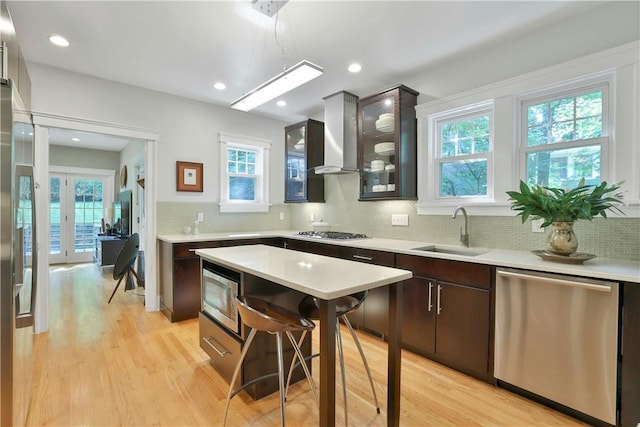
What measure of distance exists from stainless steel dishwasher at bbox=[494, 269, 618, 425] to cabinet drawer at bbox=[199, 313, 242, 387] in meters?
1.73

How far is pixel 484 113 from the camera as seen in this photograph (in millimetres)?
2770

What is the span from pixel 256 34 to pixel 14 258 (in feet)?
6.86

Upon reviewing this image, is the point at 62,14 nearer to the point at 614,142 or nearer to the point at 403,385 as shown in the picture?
the point at 403,385

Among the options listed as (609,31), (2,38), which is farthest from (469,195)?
(2,38)

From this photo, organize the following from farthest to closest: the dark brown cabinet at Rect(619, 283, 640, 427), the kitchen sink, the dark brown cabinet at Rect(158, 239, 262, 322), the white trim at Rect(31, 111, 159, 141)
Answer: the dark brown cabinet at Rect(158, 239, 262, 322) → the white trim at Rect(31, 111, 159, 141) → the kitchen sink → the dark brown cabinet at Rect(619, 283, 640, 427)

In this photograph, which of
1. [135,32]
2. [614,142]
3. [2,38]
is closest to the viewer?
[2,38]

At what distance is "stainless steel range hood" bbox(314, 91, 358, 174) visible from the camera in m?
3.54

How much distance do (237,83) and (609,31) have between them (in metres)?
3.12

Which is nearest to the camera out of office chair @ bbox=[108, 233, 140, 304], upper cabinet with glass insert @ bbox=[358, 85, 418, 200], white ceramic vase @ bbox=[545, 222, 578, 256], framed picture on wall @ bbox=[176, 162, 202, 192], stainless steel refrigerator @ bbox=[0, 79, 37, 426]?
stainless steel refrigerator @ bbox=[0, 79, 37, 426]

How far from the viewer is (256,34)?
2400 mm

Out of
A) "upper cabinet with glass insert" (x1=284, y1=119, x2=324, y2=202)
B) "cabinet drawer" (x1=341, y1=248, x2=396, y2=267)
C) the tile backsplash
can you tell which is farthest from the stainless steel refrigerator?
"upper cabinet with glass insert" (x1=284, y1=119, x2=324, y2=202)

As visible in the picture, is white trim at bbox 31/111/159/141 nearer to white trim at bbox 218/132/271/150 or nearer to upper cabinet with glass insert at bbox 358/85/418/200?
white trim at bbox 218/132/271/150

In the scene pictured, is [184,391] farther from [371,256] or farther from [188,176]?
[188,176]

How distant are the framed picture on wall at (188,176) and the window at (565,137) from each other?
3.47 m
